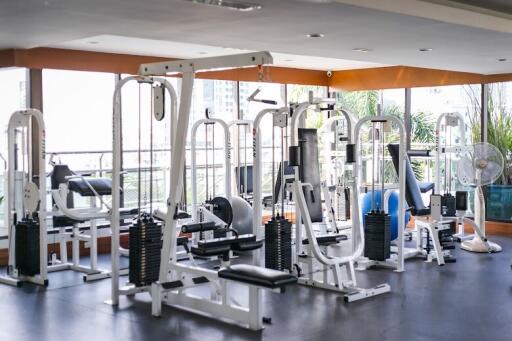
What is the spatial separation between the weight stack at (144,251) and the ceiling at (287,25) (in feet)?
4.83

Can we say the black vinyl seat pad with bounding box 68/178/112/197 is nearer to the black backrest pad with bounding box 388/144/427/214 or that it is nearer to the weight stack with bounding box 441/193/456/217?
the black backrest pad with bounding box 388/144/427/214

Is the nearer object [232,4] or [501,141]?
[232,4]

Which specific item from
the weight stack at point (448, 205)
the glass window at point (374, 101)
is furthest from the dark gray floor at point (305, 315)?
the glass window at point (374, 101)

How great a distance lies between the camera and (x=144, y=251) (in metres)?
Result: 5.23

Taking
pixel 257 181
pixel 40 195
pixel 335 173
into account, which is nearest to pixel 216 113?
pixel 335 173

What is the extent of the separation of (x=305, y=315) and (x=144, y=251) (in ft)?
4.30

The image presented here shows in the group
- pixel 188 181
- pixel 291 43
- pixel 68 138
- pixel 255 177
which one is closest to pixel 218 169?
pixel 188 181

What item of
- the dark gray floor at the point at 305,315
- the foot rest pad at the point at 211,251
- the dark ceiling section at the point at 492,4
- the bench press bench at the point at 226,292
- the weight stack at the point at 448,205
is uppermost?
the dark ceiling section at the point at 492,4

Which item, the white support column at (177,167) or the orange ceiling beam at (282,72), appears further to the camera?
the orange ceiling beam at (282,72)

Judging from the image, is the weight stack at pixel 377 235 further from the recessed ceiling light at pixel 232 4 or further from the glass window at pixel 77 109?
the glass window at pixel 77 109

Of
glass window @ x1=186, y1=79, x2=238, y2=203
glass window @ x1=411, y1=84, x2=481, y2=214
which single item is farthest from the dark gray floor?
glass window @ x1=411, y1=84, x2=481, y2=214

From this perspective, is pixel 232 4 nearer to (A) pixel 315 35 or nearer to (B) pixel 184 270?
(A) pixel 315 35

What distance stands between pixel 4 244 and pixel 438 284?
4.26 meters

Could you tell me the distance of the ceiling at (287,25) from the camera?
13.4 ft
